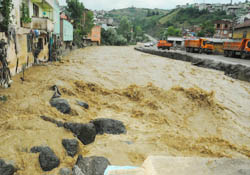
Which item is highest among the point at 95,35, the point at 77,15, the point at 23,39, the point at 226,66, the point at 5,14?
the point at 77,15

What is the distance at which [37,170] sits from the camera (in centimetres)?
430

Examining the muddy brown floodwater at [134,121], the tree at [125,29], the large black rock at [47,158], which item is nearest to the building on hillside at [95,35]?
the tree at [125,29]

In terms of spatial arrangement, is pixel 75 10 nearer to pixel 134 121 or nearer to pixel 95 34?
pixel 95 34

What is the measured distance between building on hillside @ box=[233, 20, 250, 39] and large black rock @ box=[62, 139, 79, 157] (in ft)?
115

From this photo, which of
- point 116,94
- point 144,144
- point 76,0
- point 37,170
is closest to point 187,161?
point 37,170

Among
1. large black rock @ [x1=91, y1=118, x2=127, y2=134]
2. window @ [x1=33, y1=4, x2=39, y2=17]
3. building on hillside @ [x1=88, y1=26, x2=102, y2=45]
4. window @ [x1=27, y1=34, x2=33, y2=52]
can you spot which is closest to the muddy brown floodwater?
large black rock @ [x1=91, y1=118, x2=127, y2=134]

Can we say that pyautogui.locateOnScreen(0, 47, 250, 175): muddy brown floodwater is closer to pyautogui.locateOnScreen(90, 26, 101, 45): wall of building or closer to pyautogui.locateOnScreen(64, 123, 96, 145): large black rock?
pyautogui.locateOnScreen(64, 123, 96, 145): large black rock

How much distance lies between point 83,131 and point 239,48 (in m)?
22.5

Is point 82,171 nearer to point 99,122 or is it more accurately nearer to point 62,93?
point 99,122

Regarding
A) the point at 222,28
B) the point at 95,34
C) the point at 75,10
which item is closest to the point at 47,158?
the point at 75,10

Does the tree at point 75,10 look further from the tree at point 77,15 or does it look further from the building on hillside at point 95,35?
the building on hillside at point 95,35

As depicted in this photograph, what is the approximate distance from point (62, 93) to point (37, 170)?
5.07m

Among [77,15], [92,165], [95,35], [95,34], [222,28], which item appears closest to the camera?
[92,165]

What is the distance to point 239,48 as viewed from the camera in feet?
75.4
